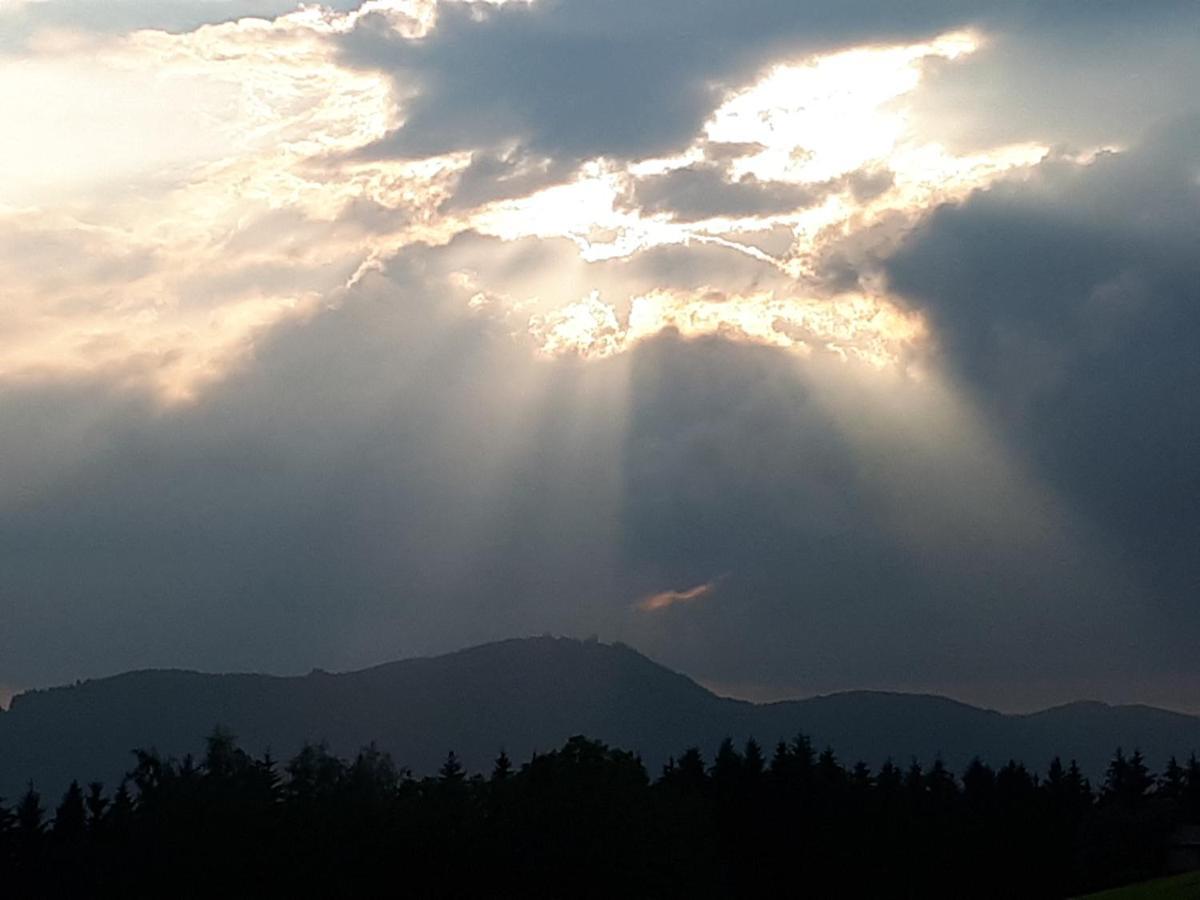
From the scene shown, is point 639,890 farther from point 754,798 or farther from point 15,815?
point 15,815

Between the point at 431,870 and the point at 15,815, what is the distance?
2343cm

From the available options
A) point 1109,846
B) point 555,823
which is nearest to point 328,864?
point 555,823

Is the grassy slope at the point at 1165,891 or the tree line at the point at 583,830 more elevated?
the tree line at the point at 583,830

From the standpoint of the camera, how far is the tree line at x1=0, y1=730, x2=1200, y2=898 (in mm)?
74000

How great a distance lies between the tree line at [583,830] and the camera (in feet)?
243

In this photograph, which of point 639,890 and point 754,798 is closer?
point 639,890

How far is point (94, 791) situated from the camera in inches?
3558

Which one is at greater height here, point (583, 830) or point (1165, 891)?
point (583, 830)

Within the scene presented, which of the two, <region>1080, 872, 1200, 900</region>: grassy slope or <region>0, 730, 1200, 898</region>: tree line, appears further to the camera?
<region>0, 730, 1200, 898</region>: tree line

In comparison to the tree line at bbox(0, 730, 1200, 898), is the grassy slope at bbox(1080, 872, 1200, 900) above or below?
below

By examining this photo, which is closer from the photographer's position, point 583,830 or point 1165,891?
point 1165,891

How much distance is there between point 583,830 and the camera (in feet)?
239

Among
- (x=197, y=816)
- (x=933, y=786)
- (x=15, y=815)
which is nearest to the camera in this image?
(x=197, y=816)

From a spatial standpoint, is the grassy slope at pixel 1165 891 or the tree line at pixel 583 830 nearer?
the grassy slope at pixel 1165 891
